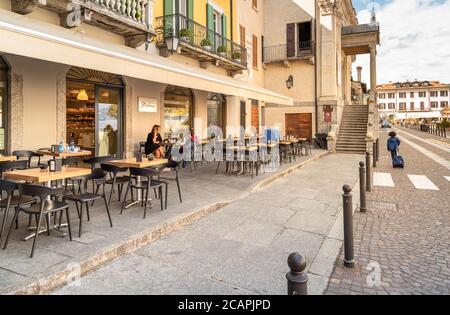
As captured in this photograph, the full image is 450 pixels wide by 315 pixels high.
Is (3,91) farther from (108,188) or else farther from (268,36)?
(268,36)

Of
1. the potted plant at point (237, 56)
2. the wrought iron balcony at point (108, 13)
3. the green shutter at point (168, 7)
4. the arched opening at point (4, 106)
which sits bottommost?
the arched opening at point (4, 106)

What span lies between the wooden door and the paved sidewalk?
15.3 meters

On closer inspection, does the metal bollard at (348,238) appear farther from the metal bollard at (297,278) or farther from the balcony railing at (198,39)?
the balcony railing at (198,39)

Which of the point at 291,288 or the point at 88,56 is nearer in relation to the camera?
the point at 291,288

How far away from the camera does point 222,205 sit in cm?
643

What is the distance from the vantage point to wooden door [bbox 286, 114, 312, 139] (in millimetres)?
21641

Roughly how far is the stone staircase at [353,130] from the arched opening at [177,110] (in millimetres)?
9470

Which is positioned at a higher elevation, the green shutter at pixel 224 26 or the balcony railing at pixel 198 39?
the green shutter at pixel 224 26

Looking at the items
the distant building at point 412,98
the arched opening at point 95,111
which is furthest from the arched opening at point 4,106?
the distant building at point 412,98

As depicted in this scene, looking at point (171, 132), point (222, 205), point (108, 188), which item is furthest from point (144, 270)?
point (171, 132)

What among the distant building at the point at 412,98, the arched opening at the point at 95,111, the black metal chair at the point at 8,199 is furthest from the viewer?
the distant building at the point at 412,98

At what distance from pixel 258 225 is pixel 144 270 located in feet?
7.16

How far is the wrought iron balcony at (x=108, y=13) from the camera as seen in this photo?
757 centimetres

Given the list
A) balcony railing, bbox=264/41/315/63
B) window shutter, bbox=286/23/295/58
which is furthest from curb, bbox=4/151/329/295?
window shutter, bbox=286/23/295/58
